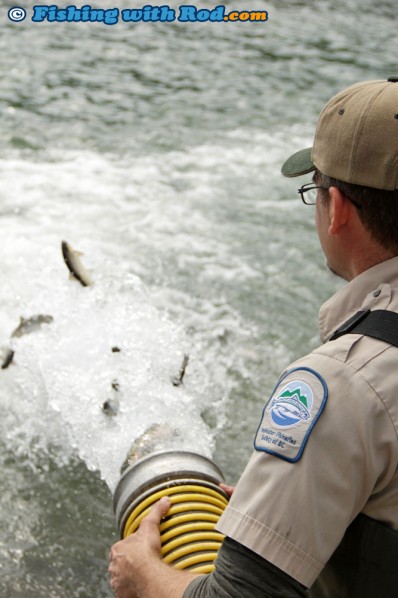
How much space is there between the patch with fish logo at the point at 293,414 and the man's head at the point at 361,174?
376mm

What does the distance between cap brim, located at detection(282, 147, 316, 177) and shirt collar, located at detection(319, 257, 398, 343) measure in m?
0.39

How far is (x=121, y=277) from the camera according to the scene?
6.05 meters

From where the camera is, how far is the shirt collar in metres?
1.89

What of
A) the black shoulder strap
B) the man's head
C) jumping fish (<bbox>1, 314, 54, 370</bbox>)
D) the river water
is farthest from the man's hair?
jumping fish (<bbox>1, 314, 54, 370</bbox>)

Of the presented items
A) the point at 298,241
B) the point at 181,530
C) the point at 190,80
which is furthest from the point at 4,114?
the point at 181,530

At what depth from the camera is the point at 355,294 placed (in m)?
1.94

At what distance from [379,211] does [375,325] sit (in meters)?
0.29

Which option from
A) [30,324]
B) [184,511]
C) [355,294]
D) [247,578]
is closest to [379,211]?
[355,294]

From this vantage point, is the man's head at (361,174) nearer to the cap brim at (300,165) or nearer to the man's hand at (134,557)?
the cap brim at (300,165)

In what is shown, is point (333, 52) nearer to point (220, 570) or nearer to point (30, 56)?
point (30, 56)

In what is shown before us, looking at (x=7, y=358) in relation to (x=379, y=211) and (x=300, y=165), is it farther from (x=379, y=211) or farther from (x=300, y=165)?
(x=379, y=211)

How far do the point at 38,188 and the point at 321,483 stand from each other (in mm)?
6095

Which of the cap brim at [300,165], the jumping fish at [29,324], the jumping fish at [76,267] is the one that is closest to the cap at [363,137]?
the cap brim at [300,165]

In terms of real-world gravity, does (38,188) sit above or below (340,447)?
below
